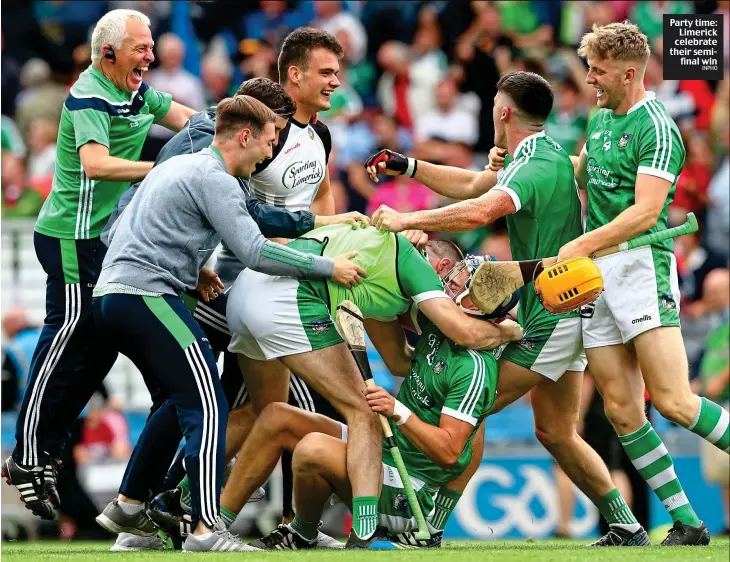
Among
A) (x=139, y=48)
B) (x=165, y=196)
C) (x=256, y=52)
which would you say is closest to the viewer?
(x=165, y=196)

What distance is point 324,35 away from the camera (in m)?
7.27

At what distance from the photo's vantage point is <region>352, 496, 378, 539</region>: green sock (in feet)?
20.1

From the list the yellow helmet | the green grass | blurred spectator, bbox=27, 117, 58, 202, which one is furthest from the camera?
blurred spectator, bbox=27, 117, 58, 202

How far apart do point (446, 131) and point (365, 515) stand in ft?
22.7

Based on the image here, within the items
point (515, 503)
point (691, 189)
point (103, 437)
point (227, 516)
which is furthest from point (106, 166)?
point (691, 189)

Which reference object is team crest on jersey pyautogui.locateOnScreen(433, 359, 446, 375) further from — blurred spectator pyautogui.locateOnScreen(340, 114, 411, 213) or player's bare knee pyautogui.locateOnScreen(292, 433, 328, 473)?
blurred spectator pyautogui.locateOnScreen(340, 114, 411, 213)

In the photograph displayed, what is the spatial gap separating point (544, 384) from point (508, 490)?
12.0 ft

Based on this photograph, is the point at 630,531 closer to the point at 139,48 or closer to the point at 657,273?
the point at 657,273

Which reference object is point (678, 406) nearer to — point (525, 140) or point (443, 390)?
point (443, 390)

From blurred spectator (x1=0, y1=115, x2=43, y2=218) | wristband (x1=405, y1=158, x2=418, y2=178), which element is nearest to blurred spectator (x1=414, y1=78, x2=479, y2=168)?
blurred spectator (x1=0, y1=115, x2=43, y2=218)

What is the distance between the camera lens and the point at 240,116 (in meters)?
6.04

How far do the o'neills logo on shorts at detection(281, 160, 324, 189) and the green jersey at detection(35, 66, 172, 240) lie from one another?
0.80 m

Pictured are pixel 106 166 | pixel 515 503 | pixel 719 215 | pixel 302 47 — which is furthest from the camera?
pixel 719 215

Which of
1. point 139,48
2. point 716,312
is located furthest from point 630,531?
point 716,312
